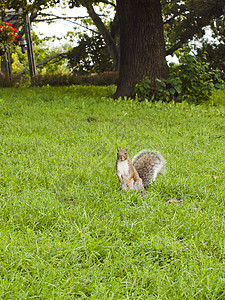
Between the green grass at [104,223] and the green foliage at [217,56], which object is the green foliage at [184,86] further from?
the green foliage at [217,56]

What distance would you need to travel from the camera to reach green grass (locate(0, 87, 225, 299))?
5.80 ft

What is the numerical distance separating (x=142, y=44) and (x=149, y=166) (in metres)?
6.83

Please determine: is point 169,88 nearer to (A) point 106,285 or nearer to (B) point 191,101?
(B) point 191,101

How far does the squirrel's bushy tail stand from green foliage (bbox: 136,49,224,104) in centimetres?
561

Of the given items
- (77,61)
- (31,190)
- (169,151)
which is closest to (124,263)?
(31,190)

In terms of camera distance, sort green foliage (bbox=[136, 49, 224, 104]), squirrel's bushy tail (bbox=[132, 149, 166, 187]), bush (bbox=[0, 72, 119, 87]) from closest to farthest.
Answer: squirrel's bushy tail (bbox=[132, 149, 166, 187]) → green foliage (bbox=[136, 49, 224, 104]) → bush (bbox=[0, 72, 119, 87])

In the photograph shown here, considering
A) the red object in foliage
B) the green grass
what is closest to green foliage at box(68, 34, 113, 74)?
the red object in foliage

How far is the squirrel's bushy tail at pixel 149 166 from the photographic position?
304cm

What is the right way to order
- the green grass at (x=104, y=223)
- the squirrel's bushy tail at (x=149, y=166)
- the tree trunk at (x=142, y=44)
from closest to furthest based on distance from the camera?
the green grass at (x=104, y=223) → the squirrel's bushy tail at (x=149, y=166) → the tree trunk at (x=142, y=44)

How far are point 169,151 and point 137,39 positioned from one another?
18.5 ft

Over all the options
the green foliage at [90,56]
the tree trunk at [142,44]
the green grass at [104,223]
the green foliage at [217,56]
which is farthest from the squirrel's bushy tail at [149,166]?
the green foliage at [90,56]

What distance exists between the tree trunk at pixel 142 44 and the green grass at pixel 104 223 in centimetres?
456

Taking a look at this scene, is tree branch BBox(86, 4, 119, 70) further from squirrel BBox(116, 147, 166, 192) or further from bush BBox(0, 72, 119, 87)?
squirrel BBox(116, 147, 166, 192)

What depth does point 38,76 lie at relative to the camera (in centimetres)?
1480
